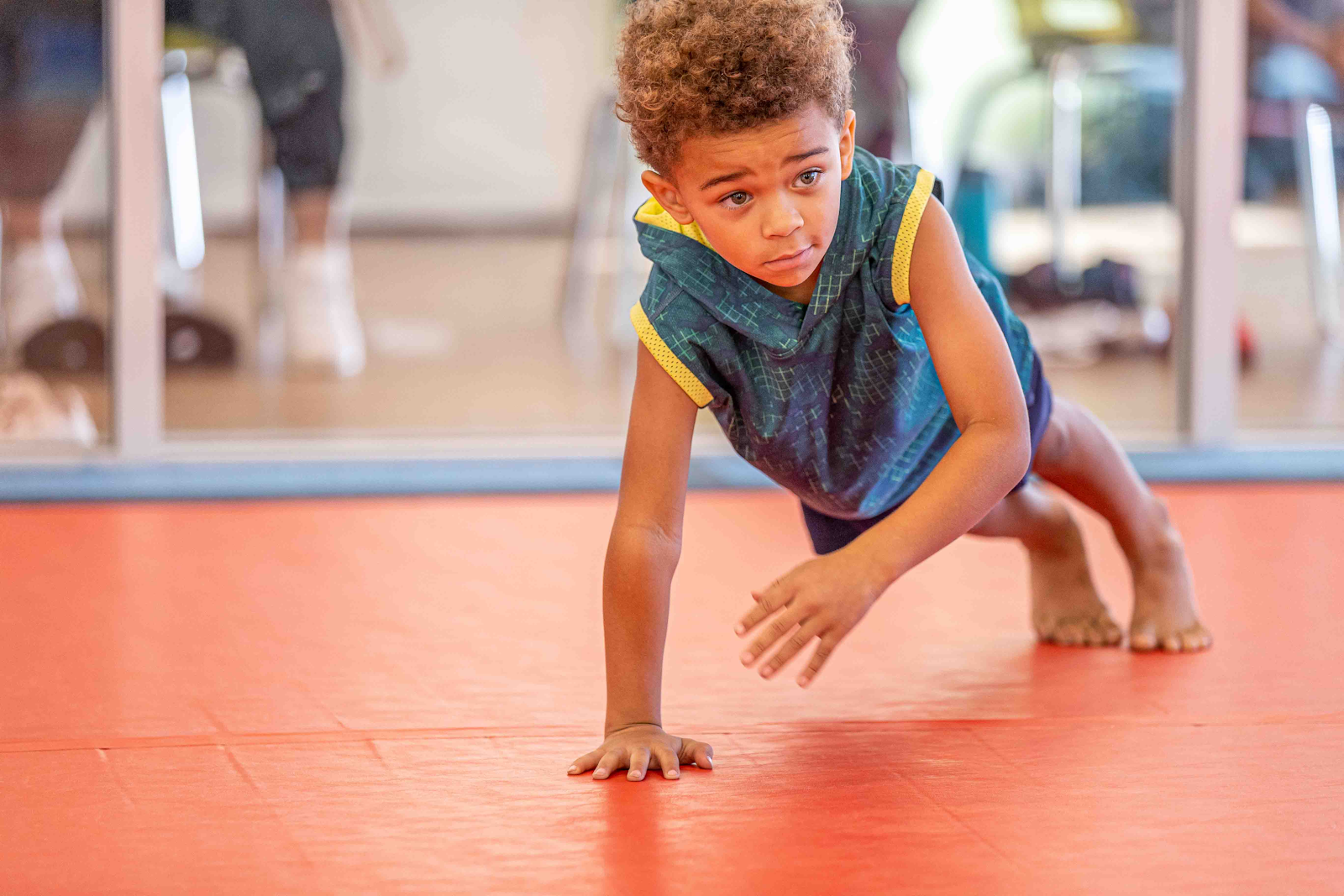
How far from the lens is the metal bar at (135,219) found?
243 centimetres

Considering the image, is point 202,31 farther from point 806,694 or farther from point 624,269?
point 806,694

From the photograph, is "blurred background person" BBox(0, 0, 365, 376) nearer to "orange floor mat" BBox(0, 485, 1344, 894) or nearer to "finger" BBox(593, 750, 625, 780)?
"orange floor mat" BBox(0, 485, 1344, 894)

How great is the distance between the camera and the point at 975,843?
3.02ft

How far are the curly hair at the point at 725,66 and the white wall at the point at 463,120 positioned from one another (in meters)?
1.85

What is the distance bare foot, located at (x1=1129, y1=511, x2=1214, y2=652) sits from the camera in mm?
1437

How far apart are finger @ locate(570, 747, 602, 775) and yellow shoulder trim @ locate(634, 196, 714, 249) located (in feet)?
1.22

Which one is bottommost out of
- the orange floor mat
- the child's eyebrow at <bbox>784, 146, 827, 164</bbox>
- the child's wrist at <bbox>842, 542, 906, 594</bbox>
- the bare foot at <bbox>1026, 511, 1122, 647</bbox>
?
the orange floor mat

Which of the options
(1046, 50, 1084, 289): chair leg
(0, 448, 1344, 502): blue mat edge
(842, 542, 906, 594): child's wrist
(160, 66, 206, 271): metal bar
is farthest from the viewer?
(1046, 50, 1084, 289): chair leg

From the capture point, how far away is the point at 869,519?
4.36 feet

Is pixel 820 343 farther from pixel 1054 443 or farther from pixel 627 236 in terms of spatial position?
pixel 627 236

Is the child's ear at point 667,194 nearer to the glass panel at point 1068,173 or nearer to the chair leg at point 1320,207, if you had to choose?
the glass panel at point 1068,173

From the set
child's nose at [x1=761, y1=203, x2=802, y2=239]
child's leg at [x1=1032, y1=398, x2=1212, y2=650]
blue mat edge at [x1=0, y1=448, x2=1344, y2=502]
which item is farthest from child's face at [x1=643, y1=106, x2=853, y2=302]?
blue mat edge at [x1=0, y1=448, x2=1344, y2=502]

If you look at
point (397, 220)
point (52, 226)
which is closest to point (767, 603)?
point (52, 226)

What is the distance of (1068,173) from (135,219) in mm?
1909
